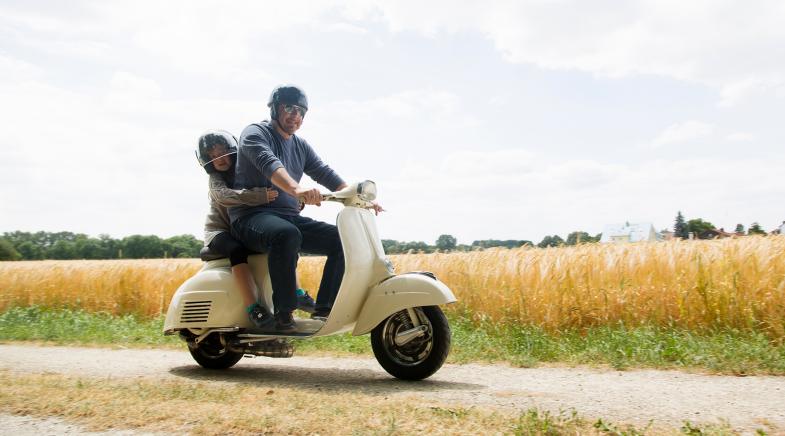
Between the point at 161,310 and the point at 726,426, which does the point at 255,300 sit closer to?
the point at 726,426

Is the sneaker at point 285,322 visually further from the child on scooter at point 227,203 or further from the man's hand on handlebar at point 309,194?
the man's hand on handlebar at point 309,194

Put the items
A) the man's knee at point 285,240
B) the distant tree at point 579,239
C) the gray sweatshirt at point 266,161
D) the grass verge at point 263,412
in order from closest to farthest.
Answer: the grass verge at point 263,412 → the man's knee at point 285,240 → the gray sweatshirt at point 266,161 → the distant tree at point 579,239

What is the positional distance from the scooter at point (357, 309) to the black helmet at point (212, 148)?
0.81 metres

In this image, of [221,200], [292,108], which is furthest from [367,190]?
[221,200]

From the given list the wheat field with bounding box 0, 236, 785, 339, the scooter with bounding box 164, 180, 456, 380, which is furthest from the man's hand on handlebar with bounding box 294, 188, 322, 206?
the wheat field with bounding box 0, 236, 785, 339

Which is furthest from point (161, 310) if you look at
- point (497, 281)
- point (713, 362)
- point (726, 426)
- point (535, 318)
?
point (726, 426)

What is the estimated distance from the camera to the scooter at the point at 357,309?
530 cm

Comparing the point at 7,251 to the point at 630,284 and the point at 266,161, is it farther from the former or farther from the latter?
the point at 266,161

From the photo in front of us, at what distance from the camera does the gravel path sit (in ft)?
14.1

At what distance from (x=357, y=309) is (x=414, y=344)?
20.6 inches

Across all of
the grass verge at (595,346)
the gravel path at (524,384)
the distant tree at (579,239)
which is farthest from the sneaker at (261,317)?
the distant tree at (579,239)

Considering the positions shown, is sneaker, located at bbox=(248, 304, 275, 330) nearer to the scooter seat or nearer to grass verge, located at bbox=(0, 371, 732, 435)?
the scooter seat

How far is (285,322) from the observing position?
5672 millimetres

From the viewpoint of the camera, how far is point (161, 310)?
42.4 ft
